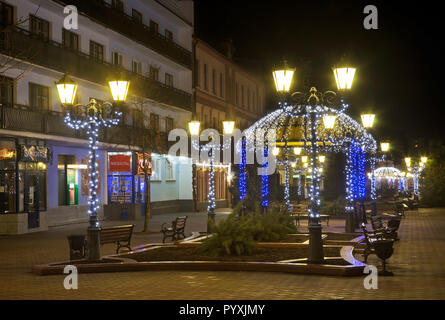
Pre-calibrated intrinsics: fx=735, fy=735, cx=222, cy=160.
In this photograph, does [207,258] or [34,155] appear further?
[34,155]

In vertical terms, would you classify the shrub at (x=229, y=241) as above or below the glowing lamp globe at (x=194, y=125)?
below

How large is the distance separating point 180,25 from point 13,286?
36.2m

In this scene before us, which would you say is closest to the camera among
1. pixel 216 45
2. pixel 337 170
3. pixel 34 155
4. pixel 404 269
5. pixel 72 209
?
pixel 404 269

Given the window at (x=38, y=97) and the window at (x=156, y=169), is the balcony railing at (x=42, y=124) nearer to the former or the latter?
the window at (x=38, y=97)

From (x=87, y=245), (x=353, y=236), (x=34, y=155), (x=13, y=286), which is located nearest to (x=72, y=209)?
(x=34, y=155)

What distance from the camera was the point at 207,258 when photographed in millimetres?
16141

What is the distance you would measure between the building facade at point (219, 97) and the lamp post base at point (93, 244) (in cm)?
2913

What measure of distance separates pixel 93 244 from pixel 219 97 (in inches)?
1559

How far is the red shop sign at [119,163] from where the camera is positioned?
36.2m

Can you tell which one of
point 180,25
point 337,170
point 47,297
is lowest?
point 47,297

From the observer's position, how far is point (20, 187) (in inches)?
1096

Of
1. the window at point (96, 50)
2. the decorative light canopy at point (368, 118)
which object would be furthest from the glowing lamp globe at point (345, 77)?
the window at point (96, 50)
